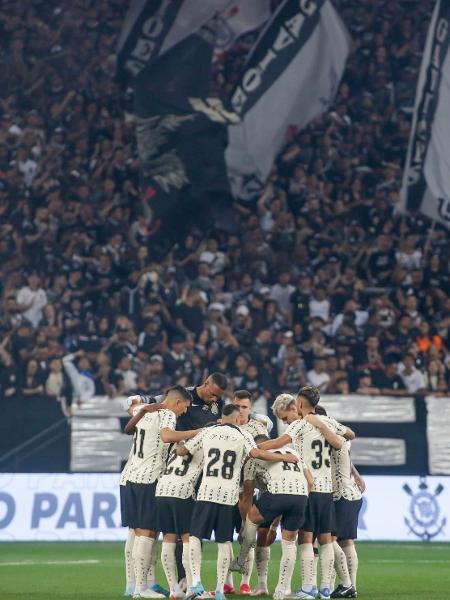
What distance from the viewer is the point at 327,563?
556 inches

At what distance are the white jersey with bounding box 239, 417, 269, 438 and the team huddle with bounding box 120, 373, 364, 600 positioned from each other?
154mm

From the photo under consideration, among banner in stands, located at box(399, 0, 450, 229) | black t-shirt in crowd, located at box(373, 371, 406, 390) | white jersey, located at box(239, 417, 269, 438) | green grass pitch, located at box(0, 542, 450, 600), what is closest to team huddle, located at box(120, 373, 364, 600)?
white jersey, located at box(239, 417, 269, 438)

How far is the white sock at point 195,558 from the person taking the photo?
13055 mm

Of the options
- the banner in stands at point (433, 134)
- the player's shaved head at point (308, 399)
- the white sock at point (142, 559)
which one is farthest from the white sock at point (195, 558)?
the banner in stands at point (433, 134)

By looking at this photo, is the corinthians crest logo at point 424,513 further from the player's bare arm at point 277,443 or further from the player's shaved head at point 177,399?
the player's shaved head at point 177,399

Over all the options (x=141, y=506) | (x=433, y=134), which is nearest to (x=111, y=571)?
(x=141, y=506)

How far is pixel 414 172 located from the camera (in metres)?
26.4

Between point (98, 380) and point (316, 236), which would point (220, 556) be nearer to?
point (98, 380)

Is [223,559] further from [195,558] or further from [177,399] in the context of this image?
[177,399]

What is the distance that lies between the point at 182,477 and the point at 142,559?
991mm

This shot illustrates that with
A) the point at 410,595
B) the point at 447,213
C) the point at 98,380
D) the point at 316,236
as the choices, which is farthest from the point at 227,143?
the point at 410,595

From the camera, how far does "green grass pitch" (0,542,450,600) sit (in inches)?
602

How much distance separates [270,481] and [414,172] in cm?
1341

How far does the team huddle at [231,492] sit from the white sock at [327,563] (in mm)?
10
